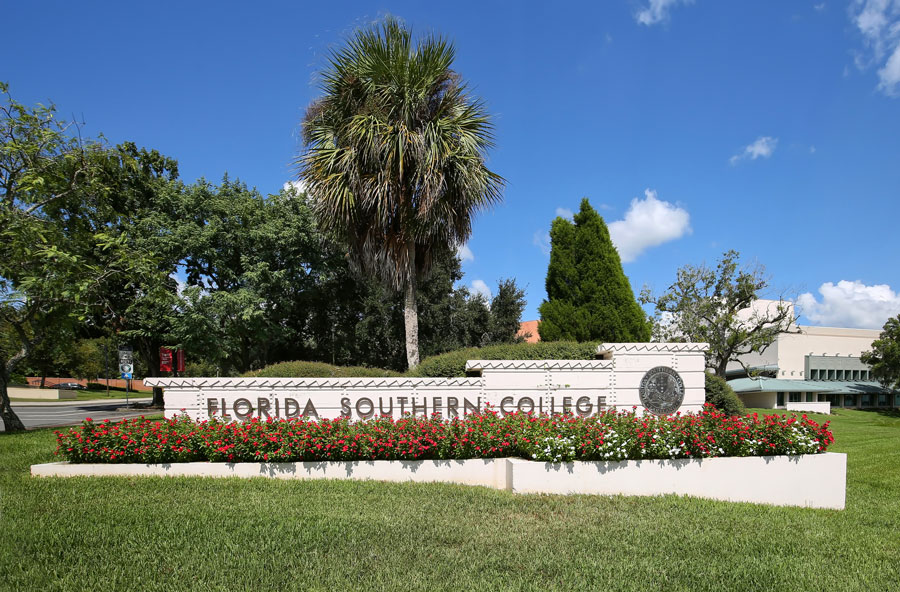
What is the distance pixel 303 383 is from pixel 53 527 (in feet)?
12.4

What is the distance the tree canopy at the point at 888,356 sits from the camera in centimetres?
3606

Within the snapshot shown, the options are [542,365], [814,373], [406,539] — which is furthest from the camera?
[814,373]

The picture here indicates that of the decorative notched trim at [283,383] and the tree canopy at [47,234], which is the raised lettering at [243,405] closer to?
the decorative notched trim at [283,383]

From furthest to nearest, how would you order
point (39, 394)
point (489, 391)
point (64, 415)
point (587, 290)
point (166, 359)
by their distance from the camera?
point (39, 394)
point (166, 359)
point (64, 415)
point (587, 290)
point (489, 391)

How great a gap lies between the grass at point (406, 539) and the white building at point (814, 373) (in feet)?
122

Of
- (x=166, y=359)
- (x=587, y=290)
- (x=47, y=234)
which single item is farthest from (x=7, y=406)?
(x=587, y=290)

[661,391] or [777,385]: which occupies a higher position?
[661,391]

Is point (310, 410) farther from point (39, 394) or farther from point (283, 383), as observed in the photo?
point (39, 394)

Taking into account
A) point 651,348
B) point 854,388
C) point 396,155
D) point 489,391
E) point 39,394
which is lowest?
point 854,388

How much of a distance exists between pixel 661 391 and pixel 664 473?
216cm

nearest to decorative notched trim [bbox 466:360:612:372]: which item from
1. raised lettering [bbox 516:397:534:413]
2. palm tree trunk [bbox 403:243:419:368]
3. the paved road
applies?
raised lettering [bbox 516:397:534:413]

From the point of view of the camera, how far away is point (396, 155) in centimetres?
1245

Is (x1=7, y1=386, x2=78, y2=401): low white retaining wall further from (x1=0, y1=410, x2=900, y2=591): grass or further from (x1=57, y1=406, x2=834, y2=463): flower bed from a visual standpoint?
(x1=0, y1=410, x2=900, y2=591): grass

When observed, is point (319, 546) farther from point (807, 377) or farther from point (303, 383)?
point (807, 377)
